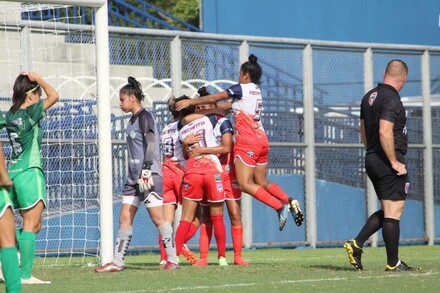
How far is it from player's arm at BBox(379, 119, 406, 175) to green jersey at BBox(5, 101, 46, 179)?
3.38m

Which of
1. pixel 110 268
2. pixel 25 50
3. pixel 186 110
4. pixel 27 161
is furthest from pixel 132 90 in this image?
pixel 25 50

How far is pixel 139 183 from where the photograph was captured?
12.1m

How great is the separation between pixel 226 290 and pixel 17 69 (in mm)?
6811

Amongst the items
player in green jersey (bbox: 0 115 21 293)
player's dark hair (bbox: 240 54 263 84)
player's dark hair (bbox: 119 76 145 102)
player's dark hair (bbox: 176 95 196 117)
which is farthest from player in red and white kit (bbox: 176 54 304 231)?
player in green jersey (bbox: 0 115 21 293)

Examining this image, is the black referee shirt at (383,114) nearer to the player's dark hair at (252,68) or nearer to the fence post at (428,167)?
the player's dark hair at (252,68)

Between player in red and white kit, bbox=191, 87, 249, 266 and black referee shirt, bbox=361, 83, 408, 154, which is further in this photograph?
player in red and white kit, bbox=191, 87, 249, 266

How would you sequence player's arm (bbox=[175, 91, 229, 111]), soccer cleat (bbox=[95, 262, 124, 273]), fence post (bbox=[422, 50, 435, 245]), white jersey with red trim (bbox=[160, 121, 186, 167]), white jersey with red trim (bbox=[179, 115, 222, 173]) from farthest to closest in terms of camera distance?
fence post (bbox=[422, 50, 435, 245])
white jersey with red trim (bbox=[160, 121, 186, 167])
white jersey with red trim (bbox=[179, 115, 222, 173])
player's arm (bbox=[175, 91, 229, 111])
soccer cleat (bbox=[95, 262, 124, 273])

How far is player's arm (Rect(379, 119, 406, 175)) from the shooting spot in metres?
11.6

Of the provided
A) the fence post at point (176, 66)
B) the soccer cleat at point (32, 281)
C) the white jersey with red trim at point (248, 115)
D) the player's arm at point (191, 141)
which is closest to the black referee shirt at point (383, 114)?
the white jersey with red trim at point (248, 115)

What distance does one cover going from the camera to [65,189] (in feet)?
49.8

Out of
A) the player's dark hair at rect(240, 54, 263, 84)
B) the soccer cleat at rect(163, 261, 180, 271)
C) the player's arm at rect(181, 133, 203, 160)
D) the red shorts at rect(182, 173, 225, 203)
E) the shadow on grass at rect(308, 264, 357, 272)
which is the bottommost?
the shadow on grass at rect(308, 264, 357, 272)

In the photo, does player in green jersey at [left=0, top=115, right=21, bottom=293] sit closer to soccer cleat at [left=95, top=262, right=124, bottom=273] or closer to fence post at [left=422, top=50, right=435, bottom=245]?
soccer cleat at [left=95, top=262, right=124, bottom=273]

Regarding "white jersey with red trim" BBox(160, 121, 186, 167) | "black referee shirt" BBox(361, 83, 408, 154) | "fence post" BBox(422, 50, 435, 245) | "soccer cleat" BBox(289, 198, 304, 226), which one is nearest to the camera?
"black referee shirt" BBox(361, 83, 408, 154)

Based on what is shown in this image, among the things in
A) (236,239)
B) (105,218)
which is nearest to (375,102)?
(236,239)
